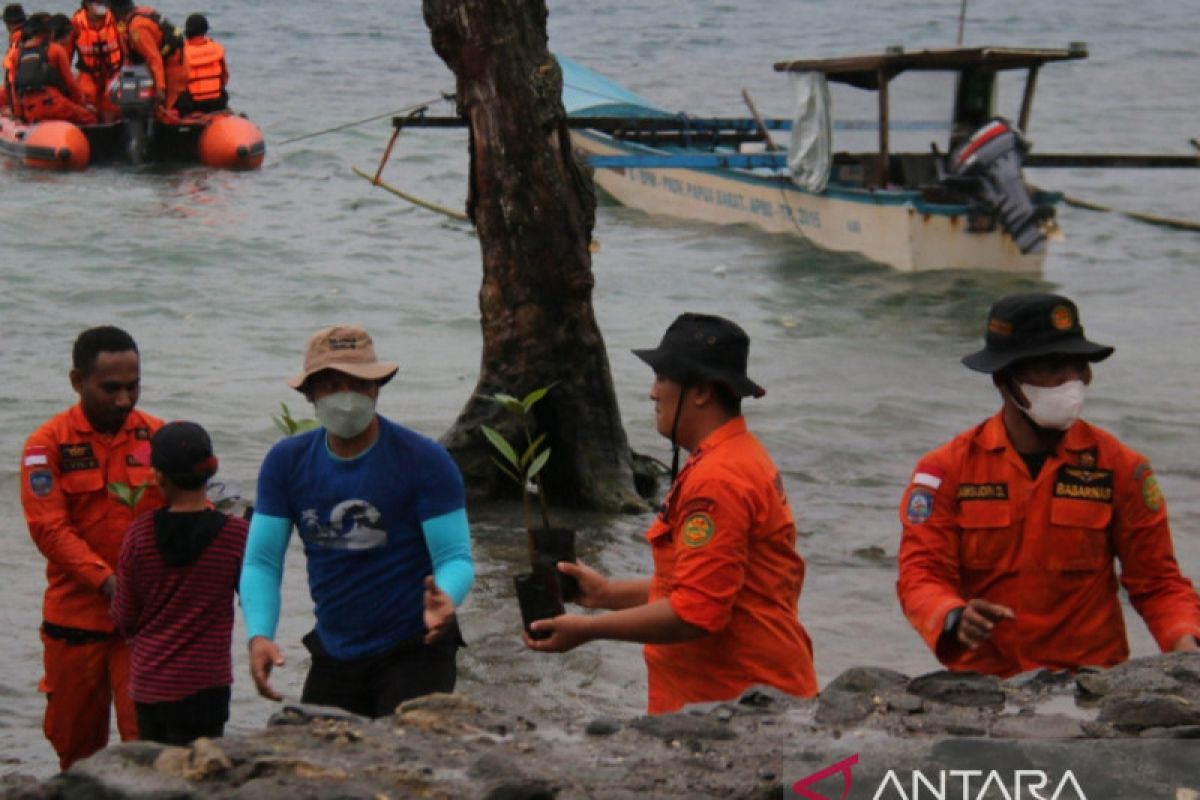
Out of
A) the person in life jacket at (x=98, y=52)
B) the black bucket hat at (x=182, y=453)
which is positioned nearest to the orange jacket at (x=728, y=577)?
the black bucket hat at (x=182, y=453)

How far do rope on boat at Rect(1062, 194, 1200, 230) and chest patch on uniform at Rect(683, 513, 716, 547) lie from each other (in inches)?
759

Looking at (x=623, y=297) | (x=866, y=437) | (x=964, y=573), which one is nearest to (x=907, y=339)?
(x=623, y=297)

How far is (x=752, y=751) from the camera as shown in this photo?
13.5ft

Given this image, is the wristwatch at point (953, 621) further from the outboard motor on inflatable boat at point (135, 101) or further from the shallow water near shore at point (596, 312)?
the outboard motor on inflatable boat at point (135, 101)

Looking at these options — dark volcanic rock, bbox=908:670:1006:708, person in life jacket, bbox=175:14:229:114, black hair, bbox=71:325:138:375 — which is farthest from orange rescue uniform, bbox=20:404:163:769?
person in life jacket, bbox=175:14:229:114

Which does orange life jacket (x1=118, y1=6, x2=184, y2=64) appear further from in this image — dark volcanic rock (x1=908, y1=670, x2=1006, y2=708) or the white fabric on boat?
dark volcanic rock (x1=908, y1=670, x2=1006, y2=708)

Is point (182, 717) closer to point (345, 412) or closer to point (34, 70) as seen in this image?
point (345, 412)

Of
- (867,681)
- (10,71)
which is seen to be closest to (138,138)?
(10,71)

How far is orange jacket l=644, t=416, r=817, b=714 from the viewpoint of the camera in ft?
13.3

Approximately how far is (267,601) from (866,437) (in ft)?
27.8

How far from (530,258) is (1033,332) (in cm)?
516

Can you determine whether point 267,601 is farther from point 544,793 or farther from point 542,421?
point 542,421

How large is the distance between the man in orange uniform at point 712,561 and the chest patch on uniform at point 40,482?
2.02m

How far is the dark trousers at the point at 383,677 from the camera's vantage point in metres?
4.80
